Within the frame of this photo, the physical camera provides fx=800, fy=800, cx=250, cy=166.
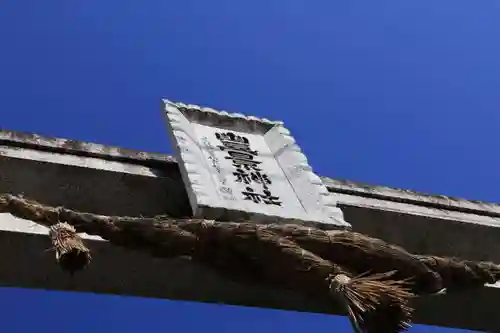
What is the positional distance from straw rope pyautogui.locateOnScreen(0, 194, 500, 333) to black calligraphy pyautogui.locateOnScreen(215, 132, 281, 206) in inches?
15.3

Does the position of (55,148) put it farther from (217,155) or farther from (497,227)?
(497,227)

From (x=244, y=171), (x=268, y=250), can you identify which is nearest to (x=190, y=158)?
(x=244, y=171)

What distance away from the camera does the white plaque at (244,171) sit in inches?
137

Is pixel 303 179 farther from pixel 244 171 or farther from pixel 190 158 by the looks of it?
pixel 190 158

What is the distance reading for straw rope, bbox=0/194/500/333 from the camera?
292 centimetres

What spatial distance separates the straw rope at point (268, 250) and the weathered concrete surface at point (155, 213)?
164mm

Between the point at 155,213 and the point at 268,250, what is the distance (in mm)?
832

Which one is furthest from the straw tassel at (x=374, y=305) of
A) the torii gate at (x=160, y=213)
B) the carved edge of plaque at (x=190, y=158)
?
the carved edge of plaque at (x=190, y=158)

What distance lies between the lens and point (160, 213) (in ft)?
12.3

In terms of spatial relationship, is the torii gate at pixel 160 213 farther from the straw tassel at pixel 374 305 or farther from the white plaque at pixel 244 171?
the straw tassel at pixel 374 305

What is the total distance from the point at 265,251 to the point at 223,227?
0.19 metres

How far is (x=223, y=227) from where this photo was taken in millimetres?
3094

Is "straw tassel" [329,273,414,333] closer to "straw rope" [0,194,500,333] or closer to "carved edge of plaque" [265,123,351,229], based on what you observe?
"straw rope" [0,194,500,333]

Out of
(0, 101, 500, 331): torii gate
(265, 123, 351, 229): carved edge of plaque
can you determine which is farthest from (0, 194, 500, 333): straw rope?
(265, 123, 351, 229): carved edge of plaque
